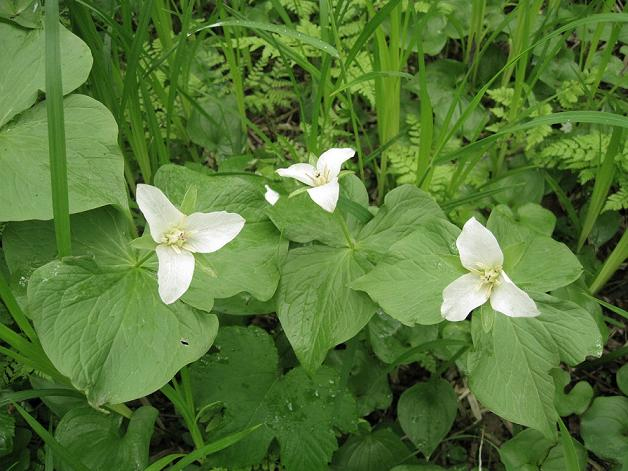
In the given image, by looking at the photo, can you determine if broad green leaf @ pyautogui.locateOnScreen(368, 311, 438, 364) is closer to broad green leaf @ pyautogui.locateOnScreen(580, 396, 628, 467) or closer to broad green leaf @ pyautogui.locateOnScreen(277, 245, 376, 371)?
broad green leaf @ pyautogui.locateOnScreen(277, 245, 376, 371)

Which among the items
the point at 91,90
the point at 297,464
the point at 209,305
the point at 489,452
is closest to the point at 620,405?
the point at 489,452

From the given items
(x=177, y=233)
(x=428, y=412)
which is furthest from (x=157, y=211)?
(x=428, y=412)

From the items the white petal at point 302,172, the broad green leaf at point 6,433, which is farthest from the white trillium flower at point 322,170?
the broad green leaf at point 6,433

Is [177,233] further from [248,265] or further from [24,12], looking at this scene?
[24,12]

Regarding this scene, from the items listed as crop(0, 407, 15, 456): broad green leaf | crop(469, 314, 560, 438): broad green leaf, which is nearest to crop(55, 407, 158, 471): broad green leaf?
crop(0, 407, 15, 456): broad green leaf

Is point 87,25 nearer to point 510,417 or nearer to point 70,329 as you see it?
point 70,329

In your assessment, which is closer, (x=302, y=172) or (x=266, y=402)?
(x=302, y=172)

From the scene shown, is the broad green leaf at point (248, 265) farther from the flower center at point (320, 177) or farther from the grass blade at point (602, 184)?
the grass blade at point (602, 184)
